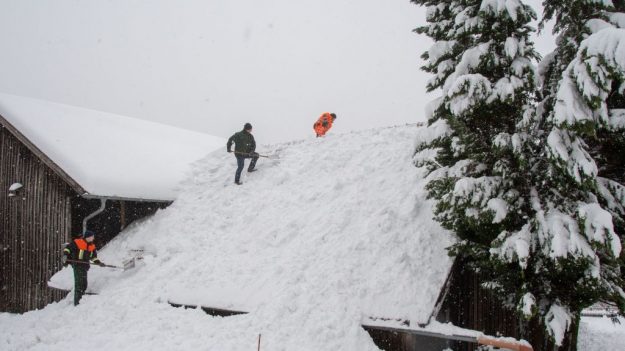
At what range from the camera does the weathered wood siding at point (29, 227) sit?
1266 centimetres

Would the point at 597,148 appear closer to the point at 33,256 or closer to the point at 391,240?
the point at 391,240

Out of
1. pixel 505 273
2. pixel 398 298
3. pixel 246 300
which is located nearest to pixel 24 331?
pixel 246 300

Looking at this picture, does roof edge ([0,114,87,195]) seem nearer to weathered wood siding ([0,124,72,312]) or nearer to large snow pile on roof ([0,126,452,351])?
weathered wood siding ([0,124,72,312])

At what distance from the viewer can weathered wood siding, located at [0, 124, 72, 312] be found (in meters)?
12.7

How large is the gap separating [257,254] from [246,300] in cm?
165

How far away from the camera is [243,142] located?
15.0 metres

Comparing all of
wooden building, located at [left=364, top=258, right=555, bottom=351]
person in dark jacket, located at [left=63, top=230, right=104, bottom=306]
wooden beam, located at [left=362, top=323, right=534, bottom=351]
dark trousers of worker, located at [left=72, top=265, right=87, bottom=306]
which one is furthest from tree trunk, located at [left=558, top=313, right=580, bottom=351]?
dark trousers of worker, located at [left=72, top=265, right=87, bottom=306]

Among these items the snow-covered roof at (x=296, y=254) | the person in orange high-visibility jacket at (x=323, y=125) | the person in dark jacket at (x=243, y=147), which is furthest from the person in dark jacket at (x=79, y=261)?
the person in orange high-visibility jacket at (x=323, y=125)

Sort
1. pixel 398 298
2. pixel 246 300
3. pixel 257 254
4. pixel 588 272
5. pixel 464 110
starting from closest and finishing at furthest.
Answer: pixel 588 272
pixel 464 110
pixel 398 298
pixel 246 300
pixel 257 254

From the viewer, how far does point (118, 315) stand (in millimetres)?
9664

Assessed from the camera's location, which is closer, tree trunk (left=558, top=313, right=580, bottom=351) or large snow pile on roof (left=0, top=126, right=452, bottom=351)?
tree trunk (left=558, top=313, right=580, bottom=351)

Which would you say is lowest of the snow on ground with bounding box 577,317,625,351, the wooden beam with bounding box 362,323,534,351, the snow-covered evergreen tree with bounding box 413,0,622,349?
the snow on ground with bounding box 577,317,625,351

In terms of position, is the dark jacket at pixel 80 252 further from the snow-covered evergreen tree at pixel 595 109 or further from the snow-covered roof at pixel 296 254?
the snow-covered evergreen tree at pixel 595 109

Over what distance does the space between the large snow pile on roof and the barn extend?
2.99 feet
